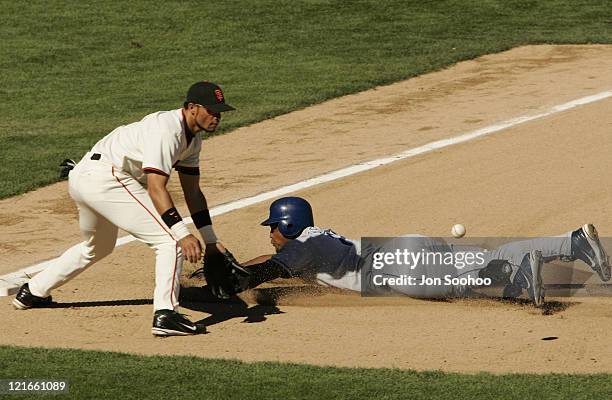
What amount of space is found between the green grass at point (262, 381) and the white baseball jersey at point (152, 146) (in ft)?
4.65

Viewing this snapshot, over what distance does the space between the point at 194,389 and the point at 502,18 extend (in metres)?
15.1

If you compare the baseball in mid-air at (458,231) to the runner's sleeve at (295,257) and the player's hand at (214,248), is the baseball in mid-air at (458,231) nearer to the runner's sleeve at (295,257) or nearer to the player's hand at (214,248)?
the runner's sleeve at (295,257)

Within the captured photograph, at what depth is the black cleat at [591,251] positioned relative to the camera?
9.58m

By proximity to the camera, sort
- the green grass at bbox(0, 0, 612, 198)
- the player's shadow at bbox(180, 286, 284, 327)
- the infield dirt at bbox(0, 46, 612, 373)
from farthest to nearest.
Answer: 1. the green grass at bbox(0, 0, 612, 198)
2. the player's shadow at bbox(180, 286, 284, 327)
3. the infield dirt at bbox(0, 46, 612, 373)

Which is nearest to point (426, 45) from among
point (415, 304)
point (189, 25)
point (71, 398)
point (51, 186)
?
point (189, 25)

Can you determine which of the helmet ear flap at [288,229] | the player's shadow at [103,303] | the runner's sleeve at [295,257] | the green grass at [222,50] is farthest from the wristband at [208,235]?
the green grass at [222,50]

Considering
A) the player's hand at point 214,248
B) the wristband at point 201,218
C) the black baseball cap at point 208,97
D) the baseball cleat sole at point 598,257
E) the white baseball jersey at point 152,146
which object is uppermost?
the black baseball cap at point 208,97

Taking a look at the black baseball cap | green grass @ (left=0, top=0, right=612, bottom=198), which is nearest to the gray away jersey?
the black baseball cap

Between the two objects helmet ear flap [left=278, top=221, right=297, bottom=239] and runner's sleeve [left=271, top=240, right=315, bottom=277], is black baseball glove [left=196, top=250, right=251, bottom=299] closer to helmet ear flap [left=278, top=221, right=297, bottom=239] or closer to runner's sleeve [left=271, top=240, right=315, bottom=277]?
runner's sleeve [left=271, top=240, right=315, bottom=277]

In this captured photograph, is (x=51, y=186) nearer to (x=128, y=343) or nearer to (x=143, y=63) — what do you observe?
(x=128, y=343)

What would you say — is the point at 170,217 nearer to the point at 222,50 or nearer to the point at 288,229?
the point at 288,229

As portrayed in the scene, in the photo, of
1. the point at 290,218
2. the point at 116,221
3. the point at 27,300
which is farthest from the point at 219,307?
the point at 27,300

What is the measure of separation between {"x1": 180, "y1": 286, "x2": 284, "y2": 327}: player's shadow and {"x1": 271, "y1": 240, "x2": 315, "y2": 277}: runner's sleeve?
Result: 13.9 inches

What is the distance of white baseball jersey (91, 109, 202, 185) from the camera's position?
8.62 m
